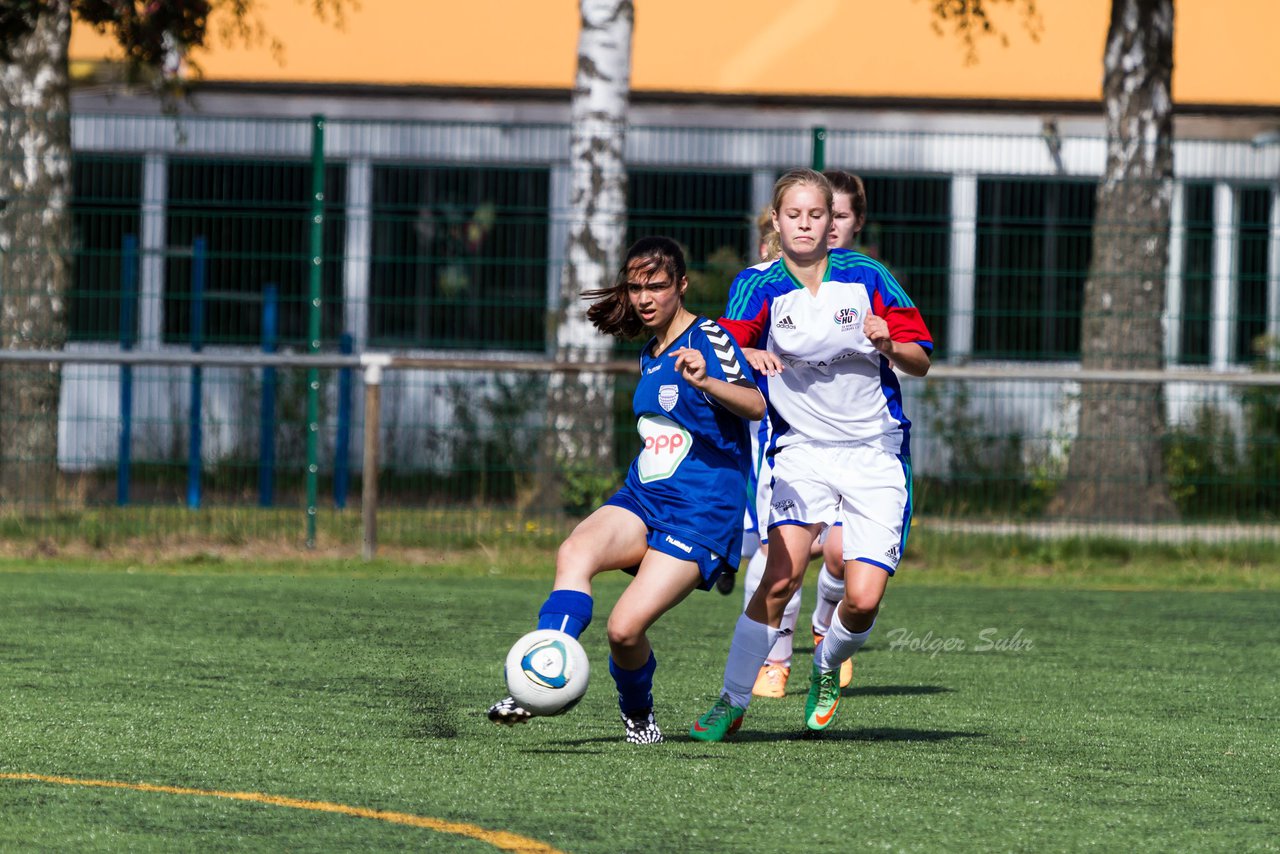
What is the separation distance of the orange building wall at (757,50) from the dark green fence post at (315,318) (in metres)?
10.3

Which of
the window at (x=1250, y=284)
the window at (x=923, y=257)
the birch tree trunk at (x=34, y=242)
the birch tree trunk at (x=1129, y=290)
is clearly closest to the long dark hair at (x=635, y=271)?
the window at (x=923, y=257)

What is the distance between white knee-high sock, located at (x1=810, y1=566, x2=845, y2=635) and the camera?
675 cm

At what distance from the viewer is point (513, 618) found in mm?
9188

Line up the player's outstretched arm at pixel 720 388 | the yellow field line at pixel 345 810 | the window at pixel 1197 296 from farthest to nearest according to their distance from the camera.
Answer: the window at pixel 1197 296 → the player's outstretched arm at pixel 720 388 → the yellow field line at pixel 345 810

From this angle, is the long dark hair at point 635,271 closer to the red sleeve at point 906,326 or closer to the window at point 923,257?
the red sleeve at point 906,326

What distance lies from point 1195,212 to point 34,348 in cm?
834

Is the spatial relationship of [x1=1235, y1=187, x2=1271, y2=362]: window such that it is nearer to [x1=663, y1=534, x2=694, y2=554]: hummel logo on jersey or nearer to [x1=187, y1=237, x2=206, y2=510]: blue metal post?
[x1=187, y1=237, x2=206, y2=510]: blue metal post

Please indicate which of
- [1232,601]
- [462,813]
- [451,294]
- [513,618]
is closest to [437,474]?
[451,294]

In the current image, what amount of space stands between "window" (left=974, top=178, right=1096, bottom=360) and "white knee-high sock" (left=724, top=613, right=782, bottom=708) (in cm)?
620

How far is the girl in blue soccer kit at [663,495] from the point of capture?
217 inches

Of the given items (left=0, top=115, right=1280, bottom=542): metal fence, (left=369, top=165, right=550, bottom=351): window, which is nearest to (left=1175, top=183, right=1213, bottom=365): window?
(left=0, top=115, right=1280, bottom=542): metal fence

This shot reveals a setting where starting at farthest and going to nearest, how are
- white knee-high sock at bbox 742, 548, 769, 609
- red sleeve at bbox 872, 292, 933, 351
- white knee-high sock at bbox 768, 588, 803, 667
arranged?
1. white knee-high sock at bbox 742, 548, 769, 609
2. white knee-high sock at bbox 768, 588, 803, 667
3. red sleeve at bbox 872, 292, 933, 351

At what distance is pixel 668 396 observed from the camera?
559cm

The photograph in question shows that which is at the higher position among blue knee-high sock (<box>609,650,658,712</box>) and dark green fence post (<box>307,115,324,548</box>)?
dark green fence post (<box>307,115,324,548</box>)
